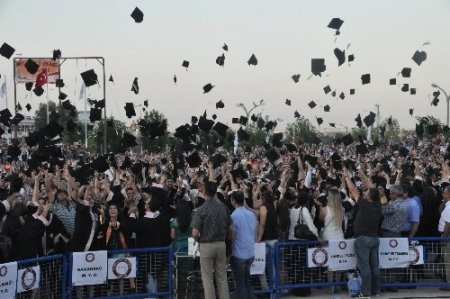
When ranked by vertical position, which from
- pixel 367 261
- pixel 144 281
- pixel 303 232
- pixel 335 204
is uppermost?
pixel 335 204

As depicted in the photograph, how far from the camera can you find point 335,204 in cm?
1124

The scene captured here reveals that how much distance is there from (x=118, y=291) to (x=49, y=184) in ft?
8.69

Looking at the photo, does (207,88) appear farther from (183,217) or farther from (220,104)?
(183,217)

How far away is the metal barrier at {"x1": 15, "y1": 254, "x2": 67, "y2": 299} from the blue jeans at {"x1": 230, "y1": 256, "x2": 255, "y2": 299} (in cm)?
223

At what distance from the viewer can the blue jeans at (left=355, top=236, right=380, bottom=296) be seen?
11.1 meters

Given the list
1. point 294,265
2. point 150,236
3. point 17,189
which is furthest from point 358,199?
point 17,189

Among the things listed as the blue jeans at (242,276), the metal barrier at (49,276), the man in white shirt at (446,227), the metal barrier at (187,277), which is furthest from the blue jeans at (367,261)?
the metal barrier at (49,276)

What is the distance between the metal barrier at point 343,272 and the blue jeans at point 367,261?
41cm

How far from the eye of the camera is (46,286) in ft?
31.5

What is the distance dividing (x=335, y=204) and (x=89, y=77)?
7661 mm

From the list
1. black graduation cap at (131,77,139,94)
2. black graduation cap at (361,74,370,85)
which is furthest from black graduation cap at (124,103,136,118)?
black graduation cap at (361,74,370,85)

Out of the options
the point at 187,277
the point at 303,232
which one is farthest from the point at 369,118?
the point at 187,277

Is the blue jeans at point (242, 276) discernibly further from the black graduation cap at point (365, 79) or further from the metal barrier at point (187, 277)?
the black graduation cap at point (365, 79)

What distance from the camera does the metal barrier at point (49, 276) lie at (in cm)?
924
